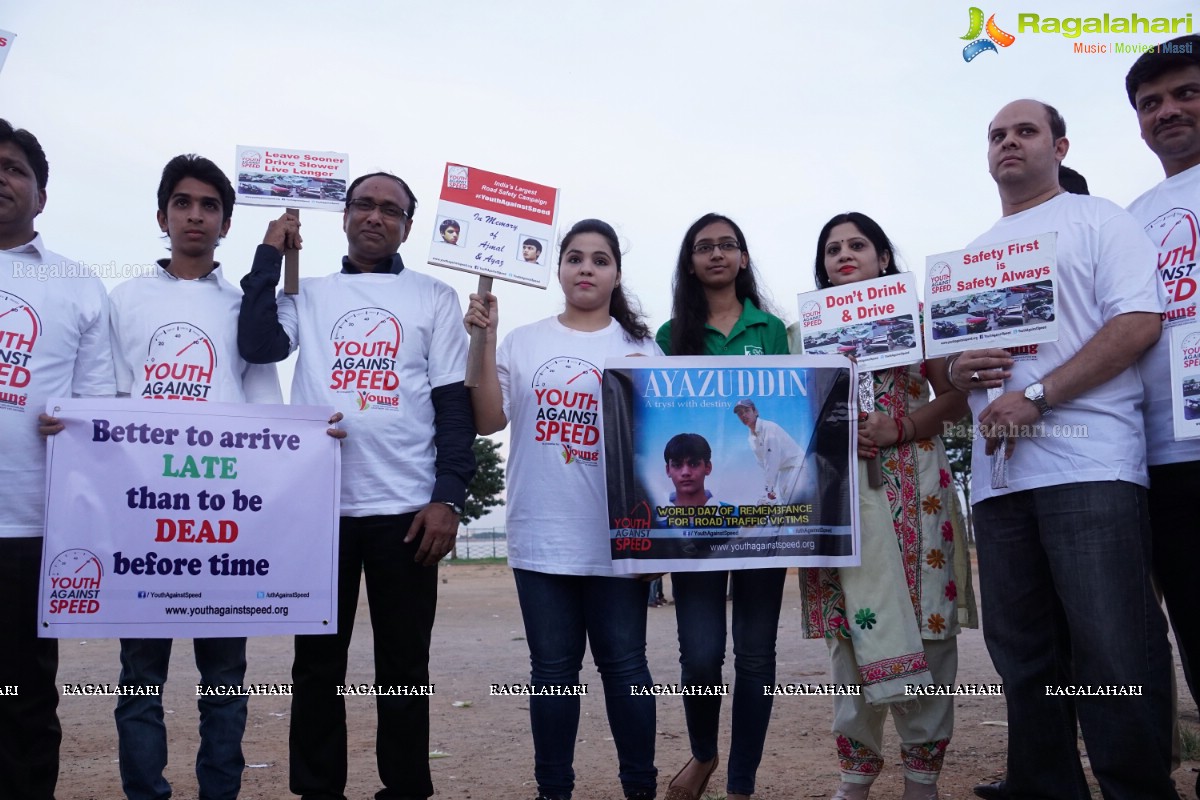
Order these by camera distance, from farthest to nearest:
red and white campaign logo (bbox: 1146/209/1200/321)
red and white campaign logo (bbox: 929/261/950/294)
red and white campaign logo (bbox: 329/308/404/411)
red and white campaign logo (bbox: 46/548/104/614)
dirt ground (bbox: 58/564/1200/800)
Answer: dirt ground (bbox: 58/564/1200/800) < red and white campaign logo (bbox: 329/308/404/411) < red and white campaign logo (bbox: 929/261/950/294) < red and white campaign logo (bbox: 46/548/104/614) < red and white campaign logo (bbox: 1146/209/1200/321)

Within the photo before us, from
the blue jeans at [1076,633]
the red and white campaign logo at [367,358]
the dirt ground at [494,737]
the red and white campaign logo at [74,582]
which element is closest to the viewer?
the blue jeans at [1076,633]

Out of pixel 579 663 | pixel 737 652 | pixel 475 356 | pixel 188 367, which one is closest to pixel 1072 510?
pixel 737 652

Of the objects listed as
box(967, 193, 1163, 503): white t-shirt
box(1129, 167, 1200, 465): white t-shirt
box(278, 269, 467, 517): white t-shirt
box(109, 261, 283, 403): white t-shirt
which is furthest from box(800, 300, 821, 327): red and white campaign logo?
box(109, 261, 283, 403): white t-shirt

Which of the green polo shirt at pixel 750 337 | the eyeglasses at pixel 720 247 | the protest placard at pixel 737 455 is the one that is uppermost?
the eyeglasses at pixel 720 247

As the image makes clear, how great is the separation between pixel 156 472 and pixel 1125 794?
3791 mm

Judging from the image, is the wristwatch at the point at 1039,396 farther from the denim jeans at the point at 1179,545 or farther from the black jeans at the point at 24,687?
the black jeans at the point at 24,687

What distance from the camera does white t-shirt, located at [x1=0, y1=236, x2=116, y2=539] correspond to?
391 cm

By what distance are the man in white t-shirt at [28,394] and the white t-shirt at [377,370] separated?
0.82 metres

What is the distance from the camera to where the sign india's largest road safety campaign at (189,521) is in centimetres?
396

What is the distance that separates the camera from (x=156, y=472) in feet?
13.5

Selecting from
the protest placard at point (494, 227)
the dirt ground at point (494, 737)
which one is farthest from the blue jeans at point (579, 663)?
the protest placard at point (494, 227)

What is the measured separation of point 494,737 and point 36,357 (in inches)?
139

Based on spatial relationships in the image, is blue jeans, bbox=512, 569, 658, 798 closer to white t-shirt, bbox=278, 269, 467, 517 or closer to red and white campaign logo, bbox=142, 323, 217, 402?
white t-shirt, bbox=278, 269, 467, 517

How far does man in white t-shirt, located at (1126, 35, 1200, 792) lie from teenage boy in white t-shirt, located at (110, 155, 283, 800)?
11.8ft
